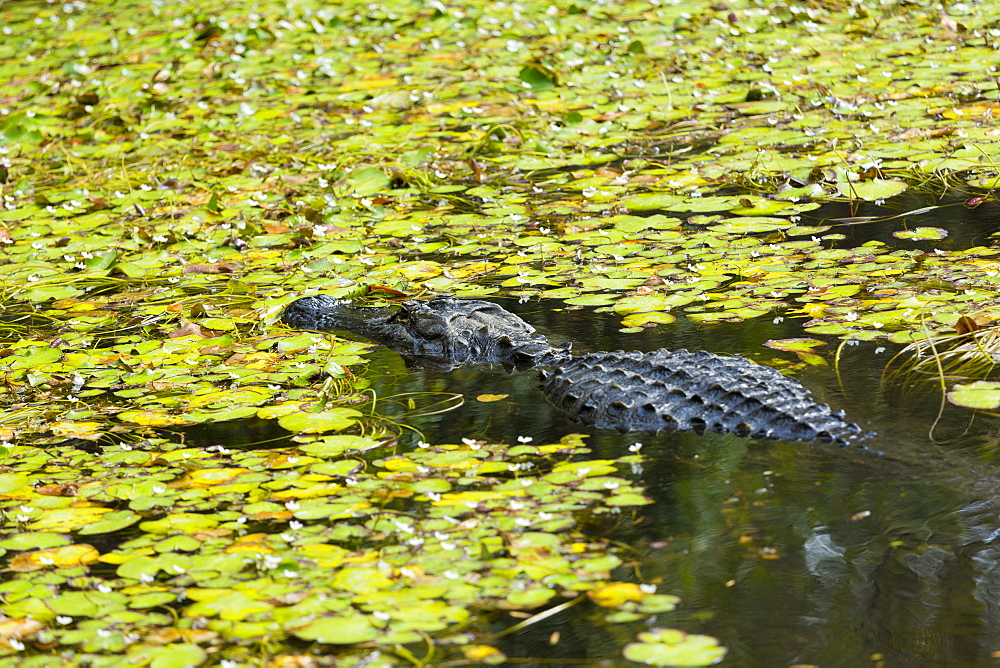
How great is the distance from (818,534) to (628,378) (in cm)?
95

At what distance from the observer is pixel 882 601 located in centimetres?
241

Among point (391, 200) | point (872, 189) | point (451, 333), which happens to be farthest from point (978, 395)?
point (391, 200)

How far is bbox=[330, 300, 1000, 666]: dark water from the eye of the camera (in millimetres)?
2297

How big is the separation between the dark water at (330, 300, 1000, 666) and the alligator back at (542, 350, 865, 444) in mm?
58

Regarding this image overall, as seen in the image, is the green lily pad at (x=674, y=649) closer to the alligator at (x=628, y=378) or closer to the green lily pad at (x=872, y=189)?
the alligator at (x=628, y=378)

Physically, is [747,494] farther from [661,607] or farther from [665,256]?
[665,256]

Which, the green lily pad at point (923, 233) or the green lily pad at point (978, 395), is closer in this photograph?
the green lily pad at point (978, 395)

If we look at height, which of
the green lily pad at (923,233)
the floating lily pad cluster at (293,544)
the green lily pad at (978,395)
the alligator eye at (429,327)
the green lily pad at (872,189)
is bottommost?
the floating lily pad cluster at (293,544)

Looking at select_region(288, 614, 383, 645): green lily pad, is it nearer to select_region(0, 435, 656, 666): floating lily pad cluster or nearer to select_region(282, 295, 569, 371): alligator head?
select_region(0, 435, 656, 666): floating lily pad cluster

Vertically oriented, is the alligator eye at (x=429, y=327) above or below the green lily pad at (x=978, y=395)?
below

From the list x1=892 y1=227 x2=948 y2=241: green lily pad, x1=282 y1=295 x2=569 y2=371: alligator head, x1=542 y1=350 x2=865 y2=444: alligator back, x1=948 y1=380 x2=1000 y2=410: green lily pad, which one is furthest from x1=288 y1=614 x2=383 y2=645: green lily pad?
x1=892 y1=227 x2=948 y2=241: green lily pad

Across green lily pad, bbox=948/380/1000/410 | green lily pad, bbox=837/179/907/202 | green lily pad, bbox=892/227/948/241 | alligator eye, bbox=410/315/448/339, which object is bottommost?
alligator eye, bbox=410/315/448/339

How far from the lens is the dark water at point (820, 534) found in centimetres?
230

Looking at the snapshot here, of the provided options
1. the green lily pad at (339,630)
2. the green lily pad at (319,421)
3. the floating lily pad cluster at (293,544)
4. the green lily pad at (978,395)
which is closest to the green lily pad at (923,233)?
the green lily pad at (978,395)
